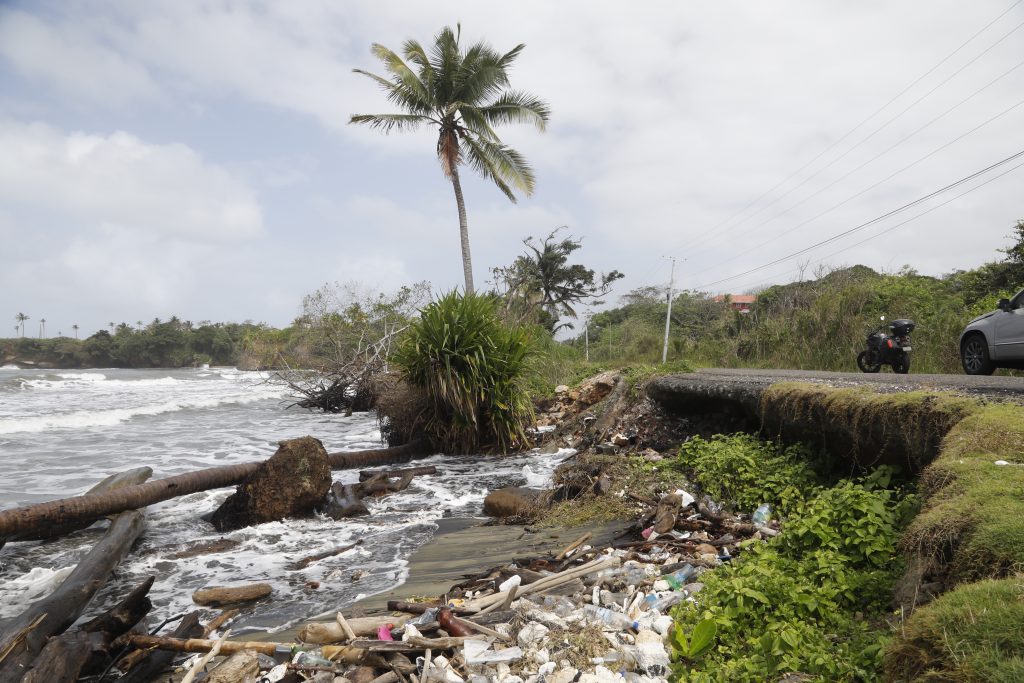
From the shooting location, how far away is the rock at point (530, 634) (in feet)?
9.98

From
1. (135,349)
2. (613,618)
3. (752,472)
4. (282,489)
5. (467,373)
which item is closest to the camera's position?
(613,618)

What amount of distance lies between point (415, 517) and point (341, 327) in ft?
50.3

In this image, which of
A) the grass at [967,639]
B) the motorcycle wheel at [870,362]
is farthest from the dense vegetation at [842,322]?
the grass at [967,639]

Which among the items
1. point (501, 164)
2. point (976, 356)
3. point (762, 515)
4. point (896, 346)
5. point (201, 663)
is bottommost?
point (201, 663)

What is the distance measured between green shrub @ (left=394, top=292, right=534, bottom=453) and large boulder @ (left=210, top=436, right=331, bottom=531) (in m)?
2.99

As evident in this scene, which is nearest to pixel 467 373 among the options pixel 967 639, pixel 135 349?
pixel 967 639

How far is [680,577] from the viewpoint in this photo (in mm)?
3762

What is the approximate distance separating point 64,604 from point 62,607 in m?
0.04

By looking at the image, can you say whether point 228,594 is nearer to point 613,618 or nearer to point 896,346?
point 613,618

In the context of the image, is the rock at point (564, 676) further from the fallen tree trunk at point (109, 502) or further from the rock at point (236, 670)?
the fallen tree trunk at point (109, 502)

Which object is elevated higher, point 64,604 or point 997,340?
point 997,340

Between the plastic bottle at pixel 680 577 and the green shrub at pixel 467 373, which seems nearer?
the plastic bottle at pixel 680 577

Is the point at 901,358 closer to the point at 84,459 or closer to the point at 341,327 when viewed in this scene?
the point at 84,459

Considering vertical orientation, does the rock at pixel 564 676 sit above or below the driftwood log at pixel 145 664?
above
